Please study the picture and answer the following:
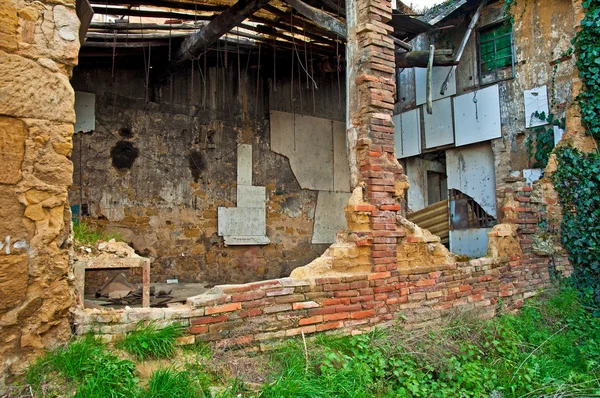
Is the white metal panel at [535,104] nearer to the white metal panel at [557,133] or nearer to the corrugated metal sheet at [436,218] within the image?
the white metal panel at [557,133]

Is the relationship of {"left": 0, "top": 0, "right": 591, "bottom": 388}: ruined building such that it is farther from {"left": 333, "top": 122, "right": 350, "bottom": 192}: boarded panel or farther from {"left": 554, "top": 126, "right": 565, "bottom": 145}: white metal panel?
{"left": 554, "top": 126, "right": 565, "bottom": 145}: white metal panel

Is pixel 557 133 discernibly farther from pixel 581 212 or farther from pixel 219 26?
pixel 219 26

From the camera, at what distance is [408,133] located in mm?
12148

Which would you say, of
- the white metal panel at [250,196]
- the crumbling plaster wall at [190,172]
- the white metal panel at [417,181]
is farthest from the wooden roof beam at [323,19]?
the white metal panel at [417,181]

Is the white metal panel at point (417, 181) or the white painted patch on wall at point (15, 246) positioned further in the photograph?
the white metal panel at point (417, 181)

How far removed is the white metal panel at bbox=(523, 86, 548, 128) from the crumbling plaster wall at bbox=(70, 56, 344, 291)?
4542 mm

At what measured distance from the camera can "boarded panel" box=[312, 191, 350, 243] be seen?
10328mm

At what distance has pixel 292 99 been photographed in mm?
10203

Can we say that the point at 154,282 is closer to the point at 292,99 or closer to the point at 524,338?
the point at 292,99

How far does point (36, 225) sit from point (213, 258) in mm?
5781

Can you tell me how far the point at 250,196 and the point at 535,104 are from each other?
606cm

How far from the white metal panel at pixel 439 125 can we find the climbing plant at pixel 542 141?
1753 millimetres

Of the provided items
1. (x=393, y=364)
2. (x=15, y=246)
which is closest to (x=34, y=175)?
(x=15, y=246)

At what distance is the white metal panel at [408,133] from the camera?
11938 millimetres
